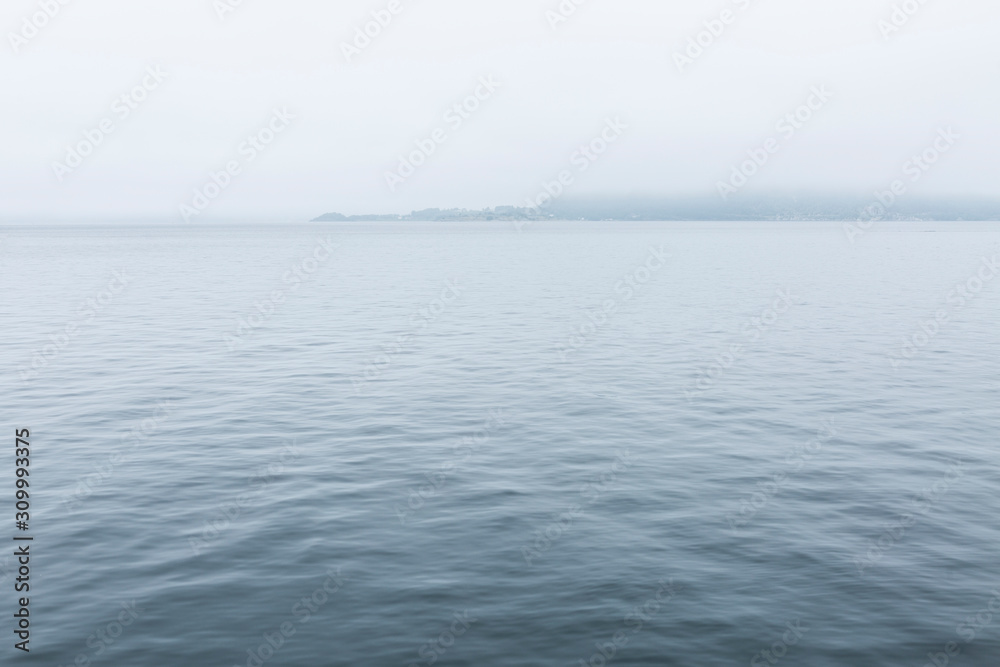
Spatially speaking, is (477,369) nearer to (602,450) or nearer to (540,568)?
(602,450)

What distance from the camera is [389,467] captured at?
24.3 metres

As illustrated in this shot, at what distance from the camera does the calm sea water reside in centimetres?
1479

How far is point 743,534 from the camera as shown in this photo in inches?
754

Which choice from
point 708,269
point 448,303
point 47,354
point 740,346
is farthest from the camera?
point 708,269

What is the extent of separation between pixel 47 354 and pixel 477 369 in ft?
80.4

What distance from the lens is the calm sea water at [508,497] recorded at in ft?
48.5

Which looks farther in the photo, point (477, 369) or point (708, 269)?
point (708, 269)

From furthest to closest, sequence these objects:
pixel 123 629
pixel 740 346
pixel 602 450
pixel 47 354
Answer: pixel 740 346
pixel 47 354
pixel 602 450
pixel 123 629

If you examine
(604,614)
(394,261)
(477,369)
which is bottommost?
(604,614)

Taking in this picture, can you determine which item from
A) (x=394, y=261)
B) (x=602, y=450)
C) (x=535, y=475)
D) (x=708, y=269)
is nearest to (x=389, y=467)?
(x=535, y=475)

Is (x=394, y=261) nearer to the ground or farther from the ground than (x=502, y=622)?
farther from the ground

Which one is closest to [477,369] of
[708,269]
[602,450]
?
[602,450]

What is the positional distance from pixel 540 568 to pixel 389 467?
8.17 meters

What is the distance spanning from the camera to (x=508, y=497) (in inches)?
859
